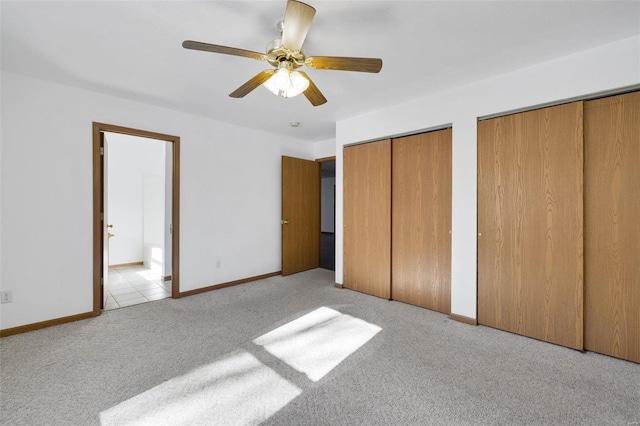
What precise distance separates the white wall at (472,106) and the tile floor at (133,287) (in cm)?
355

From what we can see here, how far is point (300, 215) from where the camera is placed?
16.7 feet

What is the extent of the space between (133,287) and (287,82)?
13.0 ft

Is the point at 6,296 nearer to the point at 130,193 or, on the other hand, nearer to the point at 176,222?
the point at 176,222

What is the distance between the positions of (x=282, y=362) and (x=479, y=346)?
5.45ft

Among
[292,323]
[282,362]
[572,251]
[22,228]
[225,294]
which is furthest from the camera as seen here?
[225,294]

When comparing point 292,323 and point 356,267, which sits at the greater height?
point 356,267

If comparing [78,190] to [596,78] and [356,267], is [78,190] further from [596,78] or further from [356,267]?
[596,78]

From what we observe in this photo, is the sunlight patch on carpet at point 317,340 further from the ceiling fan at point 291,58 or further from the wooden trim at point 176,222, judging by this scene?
the ceiling fan at point 291,58

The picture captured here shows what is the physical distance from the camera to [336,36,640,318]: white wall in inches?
86.6

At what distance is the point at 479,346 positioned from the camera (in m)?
2.40

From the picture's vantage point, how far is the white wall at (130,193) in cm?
545

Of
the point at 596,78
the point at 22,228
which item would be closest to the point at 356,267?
the point at 596,78

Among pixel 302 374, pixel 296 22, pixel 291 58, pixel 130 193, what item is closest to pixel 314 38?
pixel 291 58

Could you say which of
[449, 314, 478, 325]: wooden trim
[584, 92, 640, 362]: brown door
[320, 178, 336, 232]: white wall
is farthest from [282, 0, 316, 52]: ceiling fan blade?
[320, 178, 336, 232]: white wall
